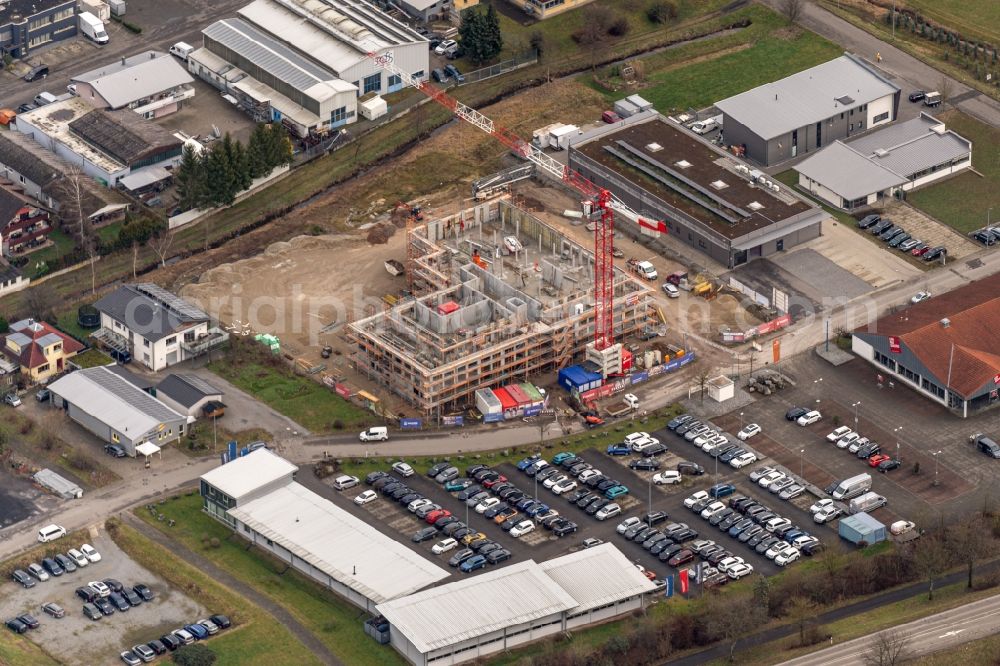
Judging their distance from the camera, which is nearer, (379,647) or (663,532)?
(379,647)

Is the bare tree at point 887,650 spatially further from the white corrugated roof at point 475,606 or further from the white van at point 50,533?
the white van at point 50,533

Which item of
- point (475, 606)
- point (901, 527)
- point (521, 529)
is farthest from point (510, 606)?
point (901, 527)

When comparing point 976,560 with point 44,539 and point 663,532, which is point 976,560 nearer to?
point 663,532

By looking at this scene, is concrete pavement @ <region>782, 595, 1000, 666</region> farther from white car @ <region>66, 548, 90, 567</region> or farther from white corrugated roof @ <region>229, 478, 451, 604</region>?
white car @ <region>66, 548, 90, 567</region>

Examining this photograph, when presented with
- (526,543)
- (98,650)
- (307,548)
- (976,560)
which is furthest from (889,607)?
(98,650)

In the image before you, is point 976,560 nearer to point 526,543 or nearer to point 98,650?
point 526,543

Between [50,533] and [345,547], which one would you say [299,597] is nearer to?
[345,547]
